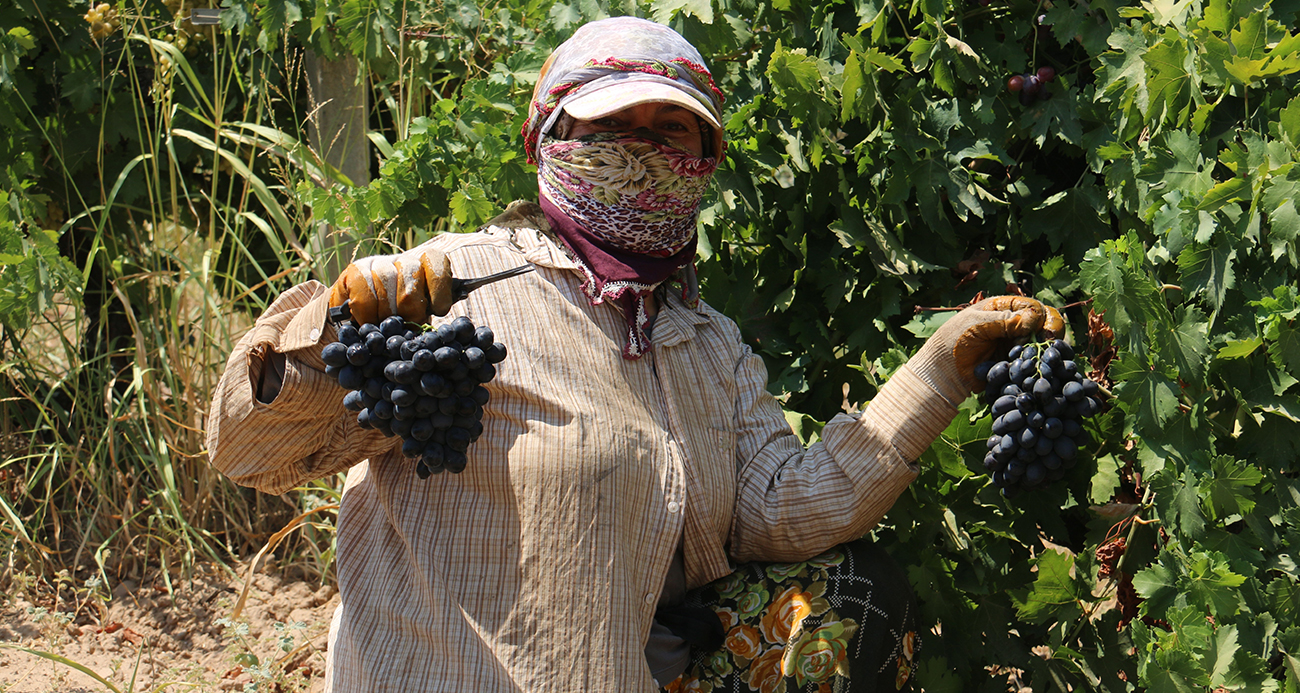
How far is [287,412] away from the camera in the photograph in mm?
1824

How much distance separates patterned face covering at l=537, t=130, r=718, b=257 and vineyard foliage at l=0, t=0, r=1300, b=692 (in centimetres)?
53

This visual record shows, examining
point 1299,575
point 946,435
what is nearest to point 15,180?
point 946,435

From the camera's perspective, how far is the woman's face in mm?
2080

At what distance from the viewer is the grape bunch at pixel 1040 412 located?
77.2 inches

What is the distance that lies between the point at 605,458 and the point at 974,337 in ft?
2.47

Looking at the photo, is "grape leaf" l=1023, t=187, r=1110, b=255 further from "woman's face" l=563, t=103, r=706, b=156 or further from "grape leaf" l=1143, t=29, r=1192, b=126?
"woman's face" l=563, t=103, r=706, b=156

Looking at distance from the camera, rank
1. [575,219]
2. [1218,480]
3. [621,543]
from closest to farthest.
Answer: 1. [1218,480]
2. [621,543]
3. [575,219]

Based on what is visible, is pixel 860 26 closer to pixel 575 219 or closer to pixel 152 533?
pixel 575 219

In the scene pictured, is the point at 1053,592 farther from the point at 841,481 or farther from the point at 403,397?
the point at 403,397

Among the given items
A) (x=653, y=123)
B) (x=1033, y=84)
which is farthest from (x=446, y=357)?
(x=1033, y=84)

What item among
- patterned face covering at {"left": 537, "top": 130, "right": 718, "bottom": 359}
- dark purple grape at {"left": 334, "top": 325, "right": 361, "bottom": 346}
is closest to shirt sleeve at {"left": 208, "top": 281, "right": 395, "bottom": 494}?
dark purple grape at {"left": 334, "top": 325, "right": 361, "bottom": 346}

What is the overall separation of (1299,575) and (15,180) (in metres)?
3.51

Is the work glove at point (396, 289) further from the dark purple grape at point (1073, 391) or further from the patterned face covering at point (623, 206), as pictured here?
the dark purple grape at point (1073, 391)

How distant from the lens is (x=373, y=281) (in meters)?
1.72
